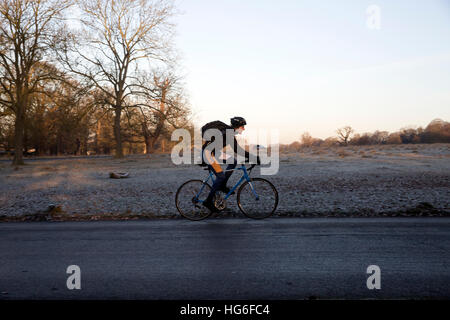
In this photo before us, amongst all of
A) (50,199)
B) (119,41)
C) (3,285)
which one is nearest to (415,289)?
(3,285)

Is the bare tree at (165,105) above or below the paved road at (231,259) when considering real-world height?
above

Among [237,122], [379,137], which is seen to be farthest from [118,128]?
[379,137]

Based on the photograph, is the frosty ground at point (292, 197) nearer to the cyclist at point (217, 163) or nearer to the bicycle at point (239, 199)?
the bicycle at point (239, 199)

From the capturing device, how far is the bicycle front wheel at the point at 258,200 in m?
7.45

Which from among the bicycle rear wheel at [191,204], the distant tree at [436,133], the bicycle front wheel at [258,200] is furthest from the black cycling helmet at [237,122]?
the distant tree at [436,133]

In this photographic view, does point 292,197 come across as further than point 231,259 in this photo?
Yes

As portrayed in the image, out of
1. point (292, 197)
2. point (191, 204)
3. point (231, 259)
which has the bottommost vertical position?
point (231, 259)

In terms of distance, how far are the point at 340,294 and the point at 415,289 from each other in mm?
811

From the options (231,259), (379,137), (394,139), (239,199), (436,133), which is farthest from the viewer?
(379,137)

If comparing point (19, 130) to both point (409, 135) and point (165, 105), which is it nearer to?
point (165, 105)

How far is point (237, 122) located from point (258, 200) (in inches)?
74.3

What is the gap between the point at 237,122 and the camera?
7387 millimetres

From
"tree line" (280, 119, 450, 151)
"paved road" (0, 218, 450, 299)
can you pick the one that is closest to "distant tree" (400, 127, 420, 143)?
"tree line" (280, 119, 450, 151)
